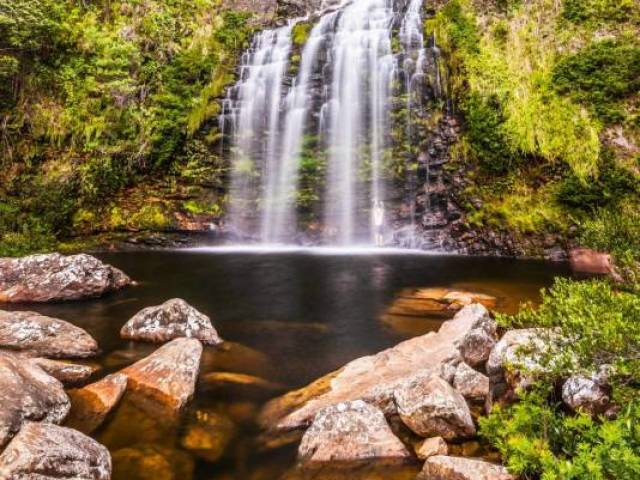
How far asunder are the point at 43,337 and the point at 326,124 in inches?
667

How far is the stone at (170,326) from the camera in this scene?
24.7 feet

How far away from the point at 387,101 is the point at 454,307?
43.8ft

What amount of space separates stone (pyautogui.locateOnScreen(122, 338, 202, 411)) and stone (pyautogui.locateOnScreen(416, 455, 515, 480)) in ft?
10.3

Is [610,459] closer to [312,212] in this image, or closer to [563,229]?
[563,229]

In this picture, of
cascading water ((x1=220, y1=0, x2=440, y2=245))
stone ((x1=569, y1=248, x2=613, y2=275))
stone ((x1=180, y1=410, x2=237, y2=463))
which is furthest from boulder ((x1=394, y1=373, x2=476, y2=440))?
cascading water ((x1=220, y1=0, x2=440, y2=245))

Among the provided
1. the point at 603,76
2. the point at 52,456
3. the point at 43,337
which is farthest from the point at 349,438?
the point at 603,76

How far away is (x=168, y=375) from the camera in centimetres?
580

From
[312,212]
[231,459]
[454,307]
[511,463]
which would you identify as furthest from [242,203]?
[511,463]

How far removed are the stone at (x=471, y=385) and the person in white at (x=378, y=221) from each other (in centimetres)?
1505

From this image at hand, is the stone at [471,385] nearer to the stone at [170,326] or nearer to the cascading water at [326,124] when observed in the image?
the stone at [170,326]

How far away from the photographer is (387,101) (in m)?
20.3

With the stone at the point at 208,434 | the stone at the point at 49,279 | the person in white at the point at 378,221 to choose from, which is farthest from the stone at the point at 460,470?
the person in white at the point at 378,221

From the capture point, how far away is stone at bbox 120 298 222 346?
752 cm

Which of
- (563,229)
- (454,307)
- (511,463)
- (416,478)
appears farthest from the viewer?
(563,229)
